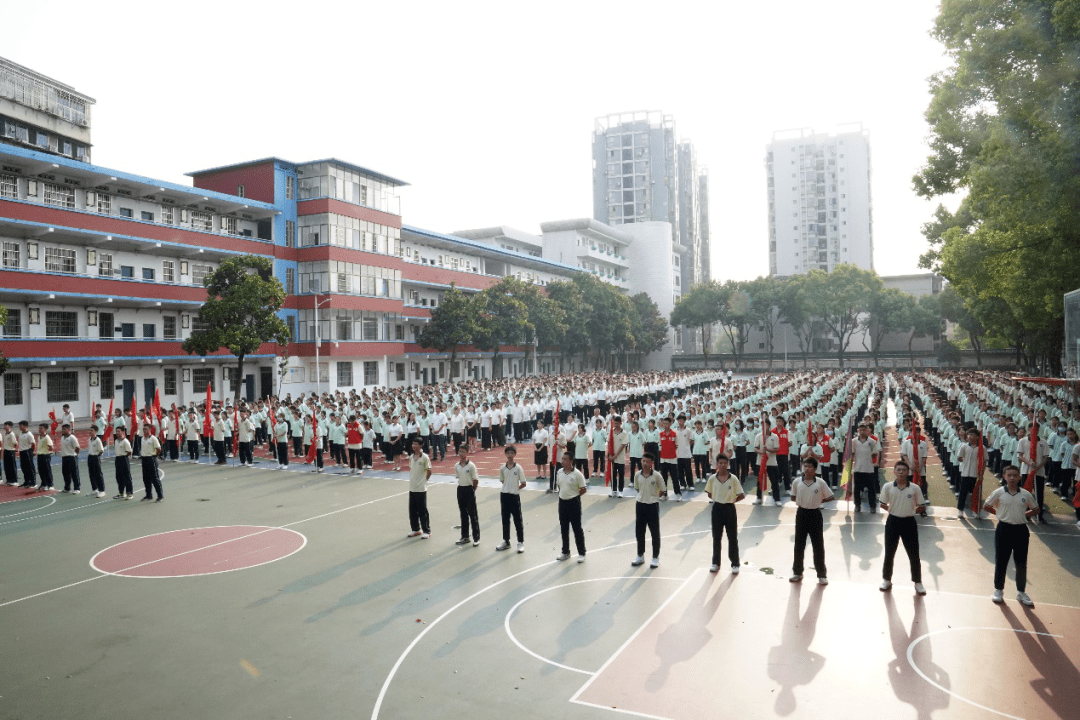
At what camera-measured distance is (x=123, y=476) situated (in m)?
16.4

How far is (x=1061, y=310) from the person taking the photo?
21.9 meters

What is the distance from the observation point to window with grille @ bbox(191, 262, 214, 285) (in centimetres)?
3788

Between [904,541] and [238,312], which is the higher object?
[238,312]

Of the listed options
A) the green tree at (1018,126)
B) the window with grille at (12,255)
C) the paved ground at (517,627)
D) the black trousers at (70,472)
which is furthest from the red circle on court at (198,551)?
the window with grille at (12,255)

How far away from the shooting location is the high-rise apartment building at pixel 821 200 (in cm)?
9369

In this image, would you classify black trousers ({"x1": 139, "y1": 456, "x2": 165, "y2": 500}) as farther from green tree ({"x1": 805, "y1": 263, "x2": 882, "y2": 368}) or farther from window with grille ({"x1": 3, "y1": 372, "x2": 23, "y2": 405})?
green tree ({"x1": 805, "y1": 263, "x2": 882, "y2": 368})

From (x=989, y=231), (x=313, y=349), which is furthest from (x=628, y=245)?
(x=989, y=231)

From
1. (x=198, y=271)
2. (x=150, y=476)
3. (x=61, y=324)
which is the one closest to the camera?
(x=150, y=476)

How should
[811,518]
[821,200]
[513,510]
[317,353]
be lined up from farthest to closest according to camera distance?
→ [821,200]
[317,353]
[513,510]
[811,518]

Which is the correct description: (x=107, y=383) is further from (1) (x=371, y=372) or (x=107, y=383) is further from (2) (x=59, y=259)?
(1) (x=371, y=372)

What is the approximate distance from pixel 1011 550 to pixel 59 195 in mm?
37326

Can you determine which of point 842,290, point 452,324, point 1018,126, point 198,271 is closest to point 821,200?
point 842,290

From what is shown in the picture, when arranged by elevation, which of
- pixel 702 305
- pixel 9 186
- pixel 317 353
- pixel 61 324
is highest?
pixel 9 186

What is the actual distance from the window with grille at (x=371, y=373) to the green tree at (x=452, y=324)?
3493 millimetres
